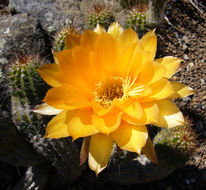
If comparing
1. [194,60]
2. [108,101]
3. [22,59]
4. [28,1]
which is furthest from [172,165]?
[28,1]

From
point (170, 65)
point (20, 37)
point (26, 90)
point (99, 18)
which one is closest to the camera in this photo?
point (170, 65)

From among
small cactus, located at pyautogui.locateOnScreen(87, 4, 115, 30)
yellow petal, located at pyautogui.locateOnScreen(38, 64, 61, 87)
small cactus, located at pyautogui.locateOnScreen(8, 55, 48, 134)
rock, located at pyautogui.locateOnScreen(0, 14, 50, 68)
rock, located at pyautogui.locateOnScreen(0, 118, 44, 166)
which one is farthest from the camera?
rock, located at pyautogui.locateOnScreen(0, 14, 50, 68)

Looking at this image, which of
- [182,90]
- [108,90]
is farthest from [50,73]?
[182,90]

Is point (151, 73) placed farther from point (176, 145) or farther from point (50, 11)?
point (50, 11)

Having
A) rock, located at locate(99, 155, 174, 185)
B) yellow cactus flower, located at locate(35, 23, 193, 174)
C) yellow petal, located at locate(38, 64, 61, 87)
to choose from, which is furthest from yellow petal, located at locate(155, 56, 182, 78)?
rock, located at locate(99, 155, 174, 185)

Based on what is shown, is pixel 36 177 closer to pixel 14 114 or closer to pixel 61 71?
pixel 14 114

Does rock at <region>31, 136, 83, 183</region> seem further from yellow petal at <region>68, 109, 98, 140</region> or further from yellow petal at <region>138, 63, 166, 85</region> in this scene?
yellow petal at <region>138, 63, 166, 85</region>

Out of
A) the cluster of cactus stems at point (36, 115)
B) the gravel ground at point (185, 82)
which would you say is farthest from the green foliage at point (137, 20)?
the gravel ground at point (185, 82)
